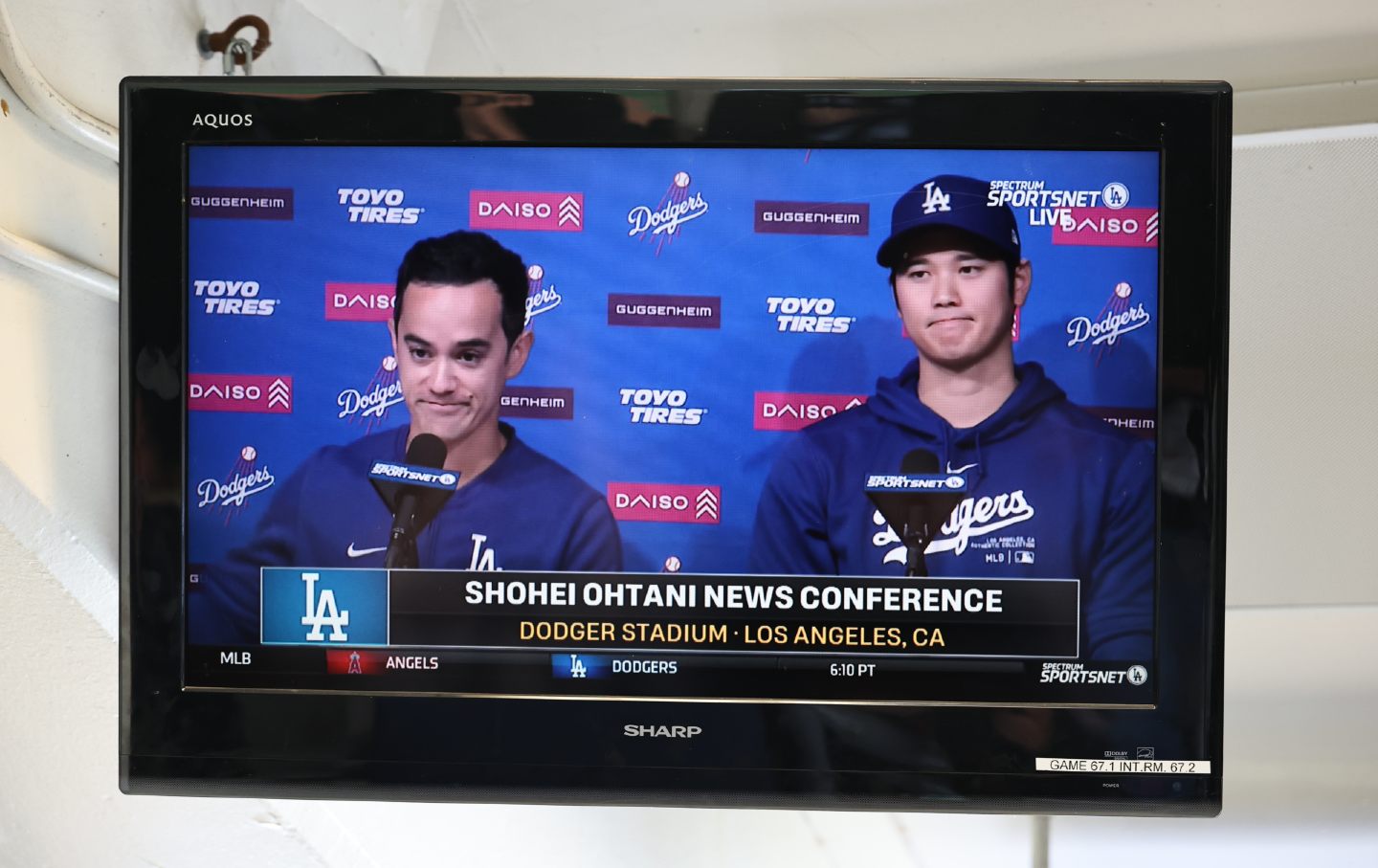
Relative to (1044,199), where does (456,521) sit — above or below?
below

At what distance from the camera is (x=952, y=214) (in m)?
1.34

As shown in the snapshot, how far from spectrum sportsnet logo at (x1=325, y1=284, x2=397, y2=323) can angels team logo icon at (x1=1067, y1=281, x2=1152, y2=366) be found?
825 millimetres

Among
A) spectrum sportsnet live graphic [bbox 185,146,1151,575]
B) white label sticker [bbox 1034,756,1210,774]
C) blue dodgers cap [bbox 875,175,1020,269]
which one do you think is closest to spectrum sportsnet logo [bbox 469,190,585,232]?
spectrum sportsnet live graphic [bbox 185,146,1151,575]

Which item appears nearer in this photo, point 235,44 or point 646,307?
point 646,307

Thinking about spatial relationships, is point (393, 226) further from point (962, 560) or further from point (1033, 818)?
point (1033, 818)

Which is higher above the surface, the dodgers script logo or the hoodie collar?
the hoodie collar

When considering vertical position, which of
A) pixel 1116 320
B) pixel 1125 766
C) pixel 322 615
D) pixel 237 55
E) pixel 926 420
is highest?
pixel 237 55

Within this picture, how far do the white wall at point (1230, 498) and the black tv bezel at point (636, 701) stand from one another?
21 cm

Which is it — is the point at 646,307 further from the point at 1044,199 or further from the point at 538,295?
the point at 1044,199

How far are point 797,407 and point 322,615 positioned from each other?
626 mm

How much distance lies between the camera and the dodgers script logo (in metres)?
1.35

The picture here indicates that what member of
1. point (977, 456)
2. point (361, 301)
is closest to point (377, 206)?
point (361, 301)

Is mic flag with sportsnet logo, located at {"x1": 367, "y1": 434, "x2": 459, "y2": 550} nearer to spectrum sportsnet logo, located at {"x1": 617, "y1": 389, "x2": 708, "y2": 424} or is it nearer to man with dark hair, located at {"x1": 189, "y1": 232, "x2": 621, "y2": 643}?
man with dark hair, located at {"x1": 189, "y1": 232, "x2": 621, "y2": 643}

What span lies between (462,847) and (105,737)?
525mm
